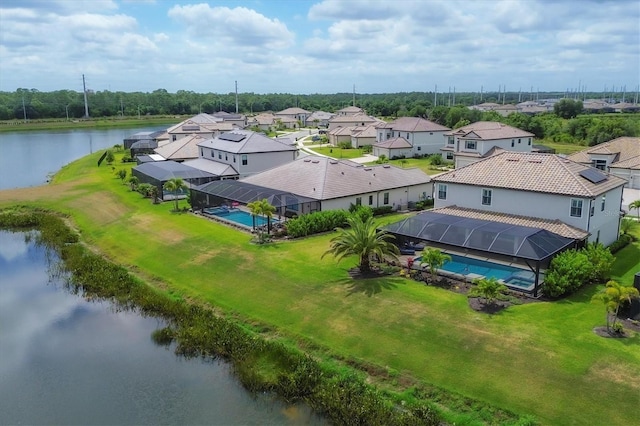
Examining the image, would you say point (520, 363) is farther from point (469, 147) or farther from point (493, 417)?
point (469, 147)

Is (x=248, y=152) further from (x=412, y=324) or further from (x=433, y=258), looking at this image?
(x=412, y=324)

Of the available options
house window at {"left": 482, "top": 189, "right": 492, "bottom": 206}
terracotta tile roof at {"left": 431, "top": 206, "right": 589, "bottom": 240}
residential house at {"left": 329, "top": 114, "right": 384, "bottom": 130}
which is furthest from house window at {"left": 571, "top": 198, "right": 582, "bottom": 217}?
residential house at {"left": 329, "top": 114, "right": 384, "bottom": 130}

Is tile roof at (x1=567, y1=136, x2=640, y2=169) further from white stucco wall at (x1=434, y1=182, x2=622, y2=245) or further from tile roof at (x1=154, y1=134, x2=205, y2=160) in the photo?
tile roof at (x1=154, y1=134, x2=205, y2=160)

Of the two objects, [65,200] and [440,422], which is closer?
[440,422]

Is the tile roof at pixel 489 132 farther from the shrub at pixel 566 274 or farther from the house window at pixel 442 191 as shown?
the shrub at pixel 566 274

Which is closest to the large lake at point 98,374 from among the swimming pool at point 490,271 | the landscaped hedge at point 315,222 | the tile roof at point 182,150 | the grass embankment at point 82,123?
the landscaped hedge at point 315,222

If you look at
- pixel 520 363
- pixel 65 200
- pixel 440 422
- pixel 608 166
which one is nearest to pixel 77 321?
pixel 440 422

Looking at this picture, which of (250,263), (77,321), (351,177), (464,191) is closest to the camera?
(77,321)
